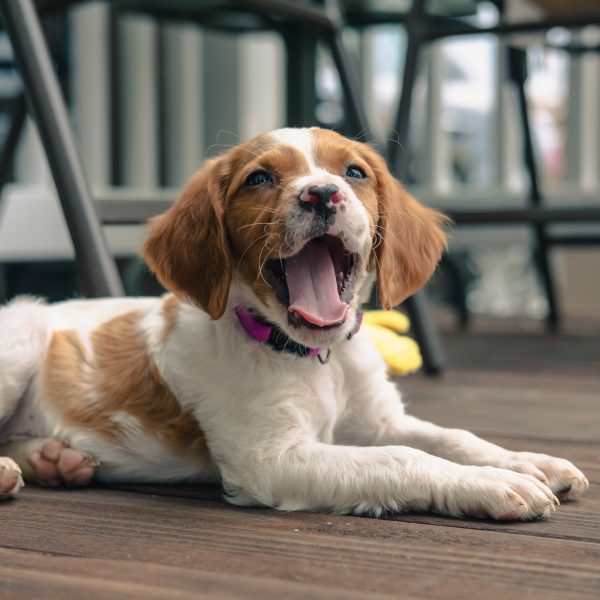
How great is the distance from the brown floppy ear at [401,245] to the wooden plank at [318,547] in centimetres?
50

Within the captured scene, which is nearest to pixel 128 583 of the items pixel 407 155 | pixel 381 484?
pixel 381 484

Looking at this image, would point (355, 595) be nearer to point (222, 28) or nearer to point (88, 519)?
point (88, 519)

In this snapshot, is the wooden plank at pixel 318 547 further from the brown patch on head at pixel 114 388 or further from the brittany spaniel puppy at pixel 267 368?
the brown patch on head at pixel 114 388

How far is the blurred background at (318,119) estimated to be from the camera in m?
4.32

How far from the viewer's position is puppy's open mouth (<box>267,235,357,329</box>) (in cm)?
174

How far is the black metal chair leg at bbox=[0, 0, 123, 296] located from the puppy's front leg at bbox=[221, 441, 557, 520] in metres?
0.80

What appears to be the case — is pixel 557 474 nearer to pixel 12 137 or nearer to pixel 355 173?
pixel 355 173

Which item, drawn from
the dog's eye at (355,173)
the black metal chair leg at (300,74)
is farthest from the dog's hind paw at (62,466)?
the black metal chair leg at (300,74)

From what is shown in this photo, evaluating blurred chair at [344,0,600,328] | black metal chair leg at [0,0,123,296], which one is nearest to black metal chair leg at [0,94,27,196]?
black metal chair leg at [0,0,123,296]

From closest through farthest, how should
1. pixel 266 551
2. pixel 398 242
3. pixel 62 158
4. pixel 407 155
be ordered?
pixel 266 551 → pixel 398 242 → pixel 62 158 → pixel 407 155

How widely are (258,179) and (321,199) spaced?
0.18 metres

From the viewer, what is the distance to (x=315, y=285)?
5.85 ft

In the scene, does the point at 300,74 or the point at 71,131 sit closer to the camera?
the point at 71,131

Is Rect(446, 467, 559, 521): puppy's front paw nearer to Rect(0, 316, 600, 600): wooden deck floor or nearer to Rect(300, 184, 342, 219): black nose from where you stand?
Rect(0, 316, 600, 600): wooden deck floor
